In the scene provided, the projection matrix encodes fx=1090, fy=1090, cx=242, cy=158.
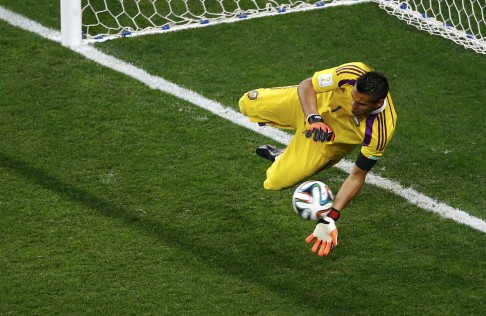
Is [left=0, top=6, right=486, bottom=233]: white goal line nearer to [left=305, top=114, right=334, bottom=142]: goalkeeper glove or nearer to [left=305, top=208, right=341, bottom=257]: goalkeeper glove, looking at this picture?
[left=305, top=208, right=341, bottom=257]: goalkeeper glove

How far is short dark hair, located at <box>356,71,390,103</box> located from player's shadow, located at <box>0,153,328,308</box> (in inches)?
52.4

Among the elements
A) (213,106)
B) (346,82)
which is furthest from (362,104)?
(213,106)

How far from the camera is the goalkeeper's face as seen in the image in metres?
6.82

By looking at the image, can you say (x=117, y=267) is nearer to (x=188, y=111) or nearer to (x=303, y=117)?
(x=303, y=117)

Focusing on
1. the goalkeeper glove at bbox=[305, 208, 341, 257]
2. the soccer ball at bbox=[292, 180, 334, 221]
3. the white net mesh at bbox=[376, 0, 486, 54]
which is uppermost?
the soccer ball at bbox=[292, 180, 334, 221]

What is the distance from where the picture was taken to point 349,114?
7.44 metres

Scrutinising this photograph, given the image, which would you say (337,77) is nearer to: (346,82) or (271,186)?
(346,82)

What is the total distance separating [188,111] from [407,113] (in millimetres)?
1927

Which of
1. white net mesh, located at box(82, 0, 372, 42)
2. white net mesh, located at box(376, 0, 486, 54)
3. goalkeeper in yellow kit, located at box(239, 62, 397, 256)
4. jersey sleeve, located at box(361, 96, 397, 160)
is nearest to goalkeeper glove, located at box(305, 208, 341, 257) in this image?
goalkeeper in yellow kit, located at box(239, 62, 397, 256)

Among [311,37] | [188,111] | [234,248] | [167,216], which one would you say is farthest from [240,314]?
[311,37]

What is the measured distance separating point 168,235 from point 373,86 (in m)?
1.85

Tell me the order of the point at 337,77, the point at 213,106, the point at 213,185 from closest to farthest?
1. the point at 337,77
2. the point at 213,185
3. the point at 213,106

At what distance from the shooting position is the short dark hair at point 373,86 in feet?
22.2

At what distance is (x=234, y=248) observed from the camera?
7500mm
